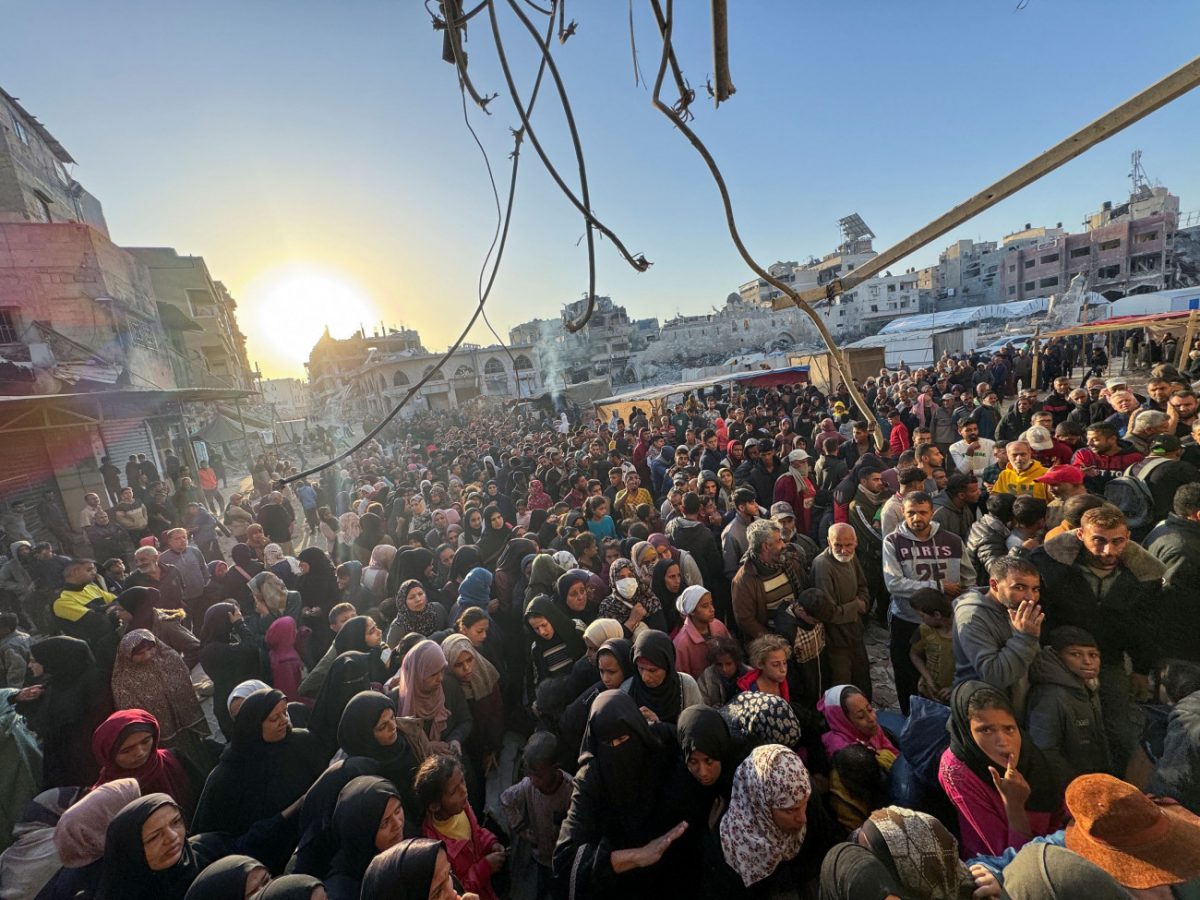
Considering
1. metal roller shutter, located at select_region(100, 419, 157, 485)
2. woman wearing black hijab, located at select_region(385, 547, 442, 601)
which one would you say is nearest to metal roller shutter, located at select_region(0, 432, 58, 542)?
metal roller shutter, located at select_region(100, 419, 157, 485)

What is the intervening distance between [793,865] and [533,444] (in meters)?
12.6

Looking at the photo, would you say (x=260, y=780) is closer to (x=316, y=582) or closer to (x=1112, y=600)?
(x=316, y=582)

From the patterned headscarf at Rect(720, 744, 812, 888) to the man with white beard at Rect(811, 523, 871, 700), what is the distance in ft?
5.43

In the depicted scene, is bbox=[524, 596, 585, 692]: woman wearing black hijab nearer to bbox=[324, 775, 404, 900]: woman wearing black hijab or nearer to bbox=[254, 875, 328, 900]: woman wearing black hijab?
bbox=[324, 775, 404, 900]: woman wearing black hijab

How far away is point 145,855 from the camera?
1.90 metres

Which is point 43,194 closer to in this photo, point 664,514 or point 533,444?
point 533,444

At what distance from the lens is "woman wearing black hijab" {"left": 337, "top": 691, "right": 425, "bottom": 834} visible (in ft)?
8.14

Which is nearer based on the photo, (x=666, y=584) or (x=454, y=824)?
(x=454, y=824)

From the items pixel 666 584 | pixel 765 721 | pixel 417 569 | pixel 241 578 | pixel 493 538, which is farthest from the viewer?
pixel 493 538

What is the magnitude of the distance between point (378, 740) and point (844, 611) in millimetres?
2908

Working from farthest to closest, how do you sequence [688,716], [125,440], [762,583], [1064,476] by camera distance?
[125,440]
[1064,476]
[762,583]
[688,716]

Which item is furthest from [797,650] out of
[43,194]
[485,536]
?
[43,194]

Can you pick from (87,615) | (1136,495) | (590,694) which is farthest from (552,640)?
(1136,495)

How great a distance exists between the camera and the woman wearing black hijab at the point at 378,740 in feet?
8.14
